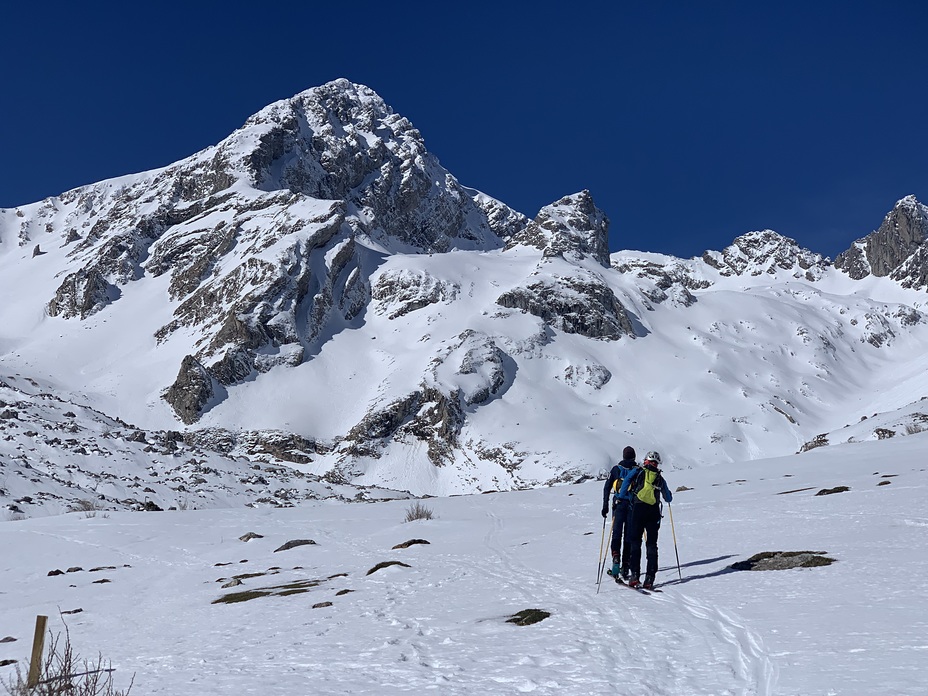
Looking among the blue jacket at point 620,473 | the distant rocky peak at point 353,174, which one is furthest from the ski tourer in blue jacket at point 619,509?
the distant rocky peak at point 353,174

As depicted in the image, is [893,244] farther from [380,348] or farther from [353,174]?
[380,348]

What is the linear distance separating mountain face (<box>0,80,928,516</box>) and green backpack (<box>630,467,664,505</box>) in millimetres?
36564

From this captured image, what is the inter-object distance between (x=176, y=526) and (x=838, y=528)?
67.9 feet

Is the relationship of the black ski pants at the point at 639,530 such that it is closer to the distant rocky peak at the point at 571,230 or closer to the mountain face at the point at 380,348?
the mountain face at the point at 380,348

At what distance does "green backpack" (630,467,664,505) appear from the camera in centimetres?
1167

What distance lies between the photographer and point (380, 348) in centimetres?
10225

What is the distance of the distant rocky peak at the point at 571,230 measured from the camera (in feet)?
476

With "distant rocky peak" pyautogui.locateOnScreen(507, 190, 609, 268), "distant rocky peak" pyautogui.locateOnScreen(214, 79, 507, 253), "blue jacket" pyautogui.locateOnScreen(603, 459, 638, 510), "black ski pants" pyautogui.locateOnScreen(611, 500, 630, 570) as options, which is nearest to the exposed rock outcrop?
"distant rocky peak" pyautogui.locateOnScreen(507, 190, 609, 268)

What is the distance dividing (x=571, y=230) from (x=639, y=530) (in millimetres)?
143101

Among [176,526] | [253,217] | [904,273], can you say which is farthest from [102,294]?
[904,273]

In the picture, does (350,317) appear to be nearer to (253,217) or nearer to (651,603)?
(253,217)

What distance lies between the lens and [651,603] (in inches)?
379

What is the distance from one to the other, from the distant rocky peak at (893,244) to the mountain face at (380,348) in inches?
1376

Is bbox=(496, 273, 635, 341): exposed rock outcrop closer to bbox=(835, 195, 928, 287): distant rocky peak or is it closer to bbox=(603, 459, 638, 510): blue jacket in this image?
bbox=(603, 459, 638, 510): blue jacket
